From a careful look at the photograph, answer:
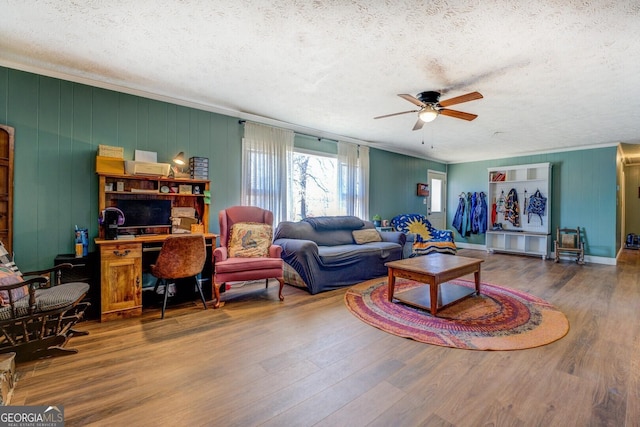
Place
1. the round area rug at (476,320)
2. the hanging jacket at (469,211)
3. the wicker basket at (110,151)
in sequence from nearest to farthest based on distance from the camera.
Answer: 1. the round area rug at (476,320)
2. the wicker basket at (110,151)
3. the hanging jacket at (469,211)

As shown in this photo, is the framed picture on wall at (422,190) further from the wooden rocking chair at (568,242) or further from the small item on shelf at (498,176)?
the wooden rocking chair at (568,242)

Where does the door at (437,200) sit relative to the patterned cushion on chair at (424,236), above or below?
above

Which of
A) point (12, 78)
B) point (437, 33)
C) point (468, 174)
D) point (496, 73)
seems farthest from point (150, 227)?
point (468, 174)

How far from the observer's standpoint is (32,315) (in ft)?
6.76

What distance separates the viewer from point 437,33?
7.32 feet

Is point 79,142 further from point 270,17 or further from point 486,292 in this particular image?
point 486,292

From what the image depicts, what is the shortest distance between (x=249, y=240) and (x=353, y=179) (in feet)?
9.07

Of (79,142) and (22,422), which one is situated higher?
(79,142)

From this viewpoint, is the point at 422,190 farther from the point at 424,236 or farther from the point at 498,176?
the point at 498,176

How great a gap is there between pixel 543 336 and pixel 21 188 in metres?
A: 4.94

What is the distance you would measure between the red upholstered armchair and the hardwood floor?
44cm

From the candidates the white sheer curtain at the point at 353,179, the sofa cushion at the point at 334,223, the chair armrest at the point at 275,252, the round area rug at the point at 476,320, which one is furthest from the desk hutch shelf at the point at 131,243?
the white sheer curtain at the point at 353,179

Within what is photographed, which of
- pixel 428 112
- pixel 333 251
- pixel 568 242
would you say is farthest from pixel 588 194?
pixel 333 251

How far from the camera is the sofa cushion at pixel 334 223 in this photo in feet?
15.4
